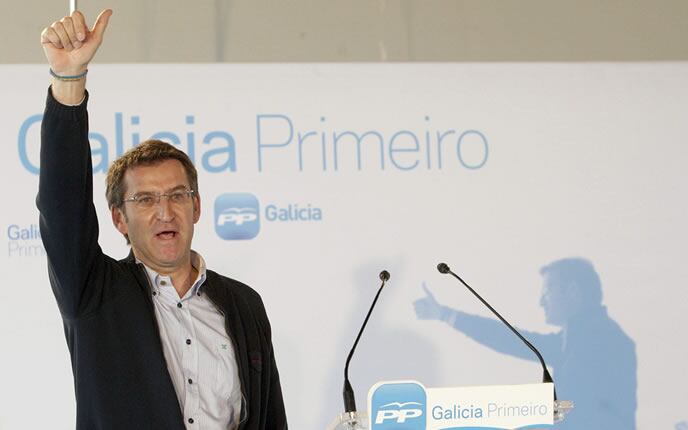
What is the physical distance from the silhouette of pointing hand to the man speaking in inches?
69.6

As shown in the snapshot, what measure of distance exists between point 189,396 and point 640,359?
2736mm

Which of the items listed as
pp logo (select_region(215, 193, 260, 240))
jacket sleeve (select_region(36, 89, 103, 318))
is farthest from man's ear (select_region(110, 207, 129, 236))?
pp logo (select_region(215, 193, 260, 240))

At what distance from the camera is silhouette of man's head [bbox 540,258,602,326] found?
14.3 feet

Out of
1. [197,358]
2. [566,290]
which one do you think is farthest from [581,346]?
[197,358]

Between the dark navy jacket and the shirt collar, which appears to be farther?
the shirt collar

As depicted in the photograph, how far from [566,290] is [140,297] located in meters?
2.53

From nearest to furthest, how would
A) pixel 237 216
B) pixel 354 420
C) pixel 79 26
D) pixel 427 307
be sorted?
pixel 79 26 → pixel 354 420 → pixel 237 216 → pixel 427 307

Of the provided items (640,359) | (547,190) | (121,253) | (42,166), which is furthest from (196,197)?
(640,359)

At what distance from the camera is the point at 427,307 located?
424cm

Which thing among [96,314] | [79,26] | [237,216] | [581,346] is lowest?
[581,346]

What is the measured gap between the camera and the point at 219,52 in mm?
4738

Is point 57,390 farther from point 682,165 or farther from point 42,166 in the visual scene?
point 682,165

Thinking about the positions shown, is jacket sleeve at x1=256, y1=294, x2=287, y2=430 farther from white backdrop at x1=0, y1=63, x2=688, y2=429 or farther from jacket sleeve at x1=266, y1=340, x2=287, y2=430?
white backdrop at x1=0, y1=63, x2=688, y2=429

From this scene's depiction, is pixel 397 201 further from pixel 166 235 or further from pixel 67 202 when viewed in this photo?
pixel 67 202
